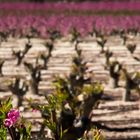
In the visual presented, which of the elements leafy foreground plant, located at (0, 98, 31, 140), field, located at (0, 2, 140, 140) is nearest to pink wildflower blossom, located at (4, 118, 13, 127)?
leafy foreground plant, located at (0, 98, 31, 140)

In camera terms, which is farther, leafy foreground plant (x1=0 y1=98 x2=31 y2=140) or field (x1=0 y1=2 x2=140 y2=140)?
field (x1=0 y1=2 x2=140 y2=140)

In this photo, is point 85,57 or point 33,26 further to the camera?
point 33,26

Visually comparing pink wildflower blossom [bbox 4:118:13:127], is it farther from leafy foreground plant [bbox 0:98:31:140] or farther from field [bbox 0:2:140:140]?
field [bbox 0:2:140:140]

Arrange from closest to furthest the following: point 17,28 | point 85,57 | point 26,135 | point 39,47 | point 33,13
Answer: point 26,135, point 85,57, point 39,47, point 17,28, point 33,13

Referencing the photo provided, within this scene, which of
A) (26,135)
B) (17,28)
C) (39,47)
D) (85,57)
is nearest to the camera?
(26,135)

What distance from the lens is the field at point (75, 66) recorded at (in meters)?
9.53

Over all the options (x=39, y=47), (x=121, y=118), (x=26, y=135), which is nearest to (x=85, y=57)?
(x=39, y=47)

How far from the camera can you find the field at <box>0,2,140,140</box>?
953cm

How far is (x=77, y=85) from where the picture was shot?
12.2 meters

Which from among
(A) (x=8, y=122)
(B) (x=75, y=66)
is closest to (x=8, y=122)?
(A) (x=8, y=122)

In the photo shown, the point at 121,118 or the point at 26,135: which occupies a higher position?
the point at 26,135

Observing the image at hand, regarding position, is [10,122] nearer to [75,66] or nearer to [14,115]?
[14,115]

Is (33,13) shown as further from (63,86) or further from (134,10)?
(63,86)

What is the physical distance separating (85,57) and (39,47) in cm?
414
